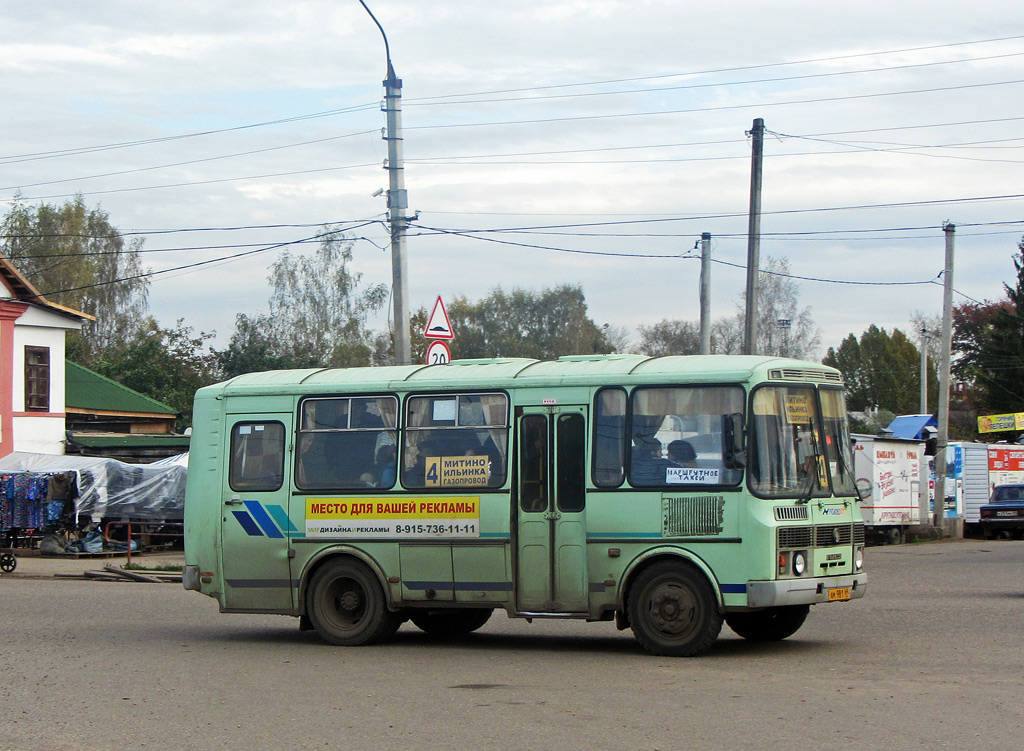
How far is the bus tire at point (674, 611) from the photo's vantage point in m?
11.2

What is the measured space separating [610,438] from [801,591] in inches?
86.7

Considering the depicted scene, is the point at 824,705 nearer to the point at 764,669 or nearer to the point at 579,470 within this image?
the point at 764,669

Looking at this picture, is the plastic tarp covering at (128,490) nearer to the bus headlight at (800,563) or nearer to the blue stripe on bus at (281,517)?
the blue stripe on bus at (281,517)

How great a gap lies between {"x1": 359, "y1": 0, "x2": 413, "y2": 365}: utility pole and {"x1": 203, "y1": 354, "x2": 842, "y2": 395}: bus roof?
6.04 meters

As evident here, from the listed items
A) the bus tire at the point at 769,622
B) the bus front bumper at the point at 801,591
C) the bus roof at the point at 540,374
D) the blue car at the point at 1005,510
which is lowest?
the blue car at the point at 1005,510

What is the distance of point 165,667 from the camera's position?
37.3ft

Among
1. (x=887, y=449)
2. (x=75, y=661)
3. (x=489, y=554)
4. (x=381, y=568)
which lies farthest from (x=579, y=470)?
(x=887, y=449)

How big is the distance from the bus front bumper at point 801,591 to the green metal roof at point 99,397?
3657 cm

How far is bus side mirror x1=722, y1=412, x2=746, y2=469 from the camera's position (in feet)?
36.7

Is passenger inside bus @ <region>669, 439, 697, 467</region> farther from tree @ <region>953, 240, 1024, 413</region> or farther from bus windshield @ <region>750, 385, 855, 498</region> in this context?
tree @ <region>953, 240, 1024, 413</region>

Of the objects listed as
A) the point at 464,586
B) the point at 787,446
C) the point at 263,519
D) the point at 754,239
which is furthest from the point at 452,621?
the point at 754,239

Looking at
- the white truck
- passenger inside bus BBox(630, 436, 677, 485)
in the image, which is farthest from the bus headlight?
the white truck

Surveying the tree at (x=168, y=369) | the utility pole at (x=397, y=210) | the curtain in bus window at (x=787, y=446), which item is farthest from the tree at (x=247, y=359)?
the curtain in bus window at (x=787, y=446)

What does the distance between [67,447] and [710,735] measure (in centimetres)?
3651
